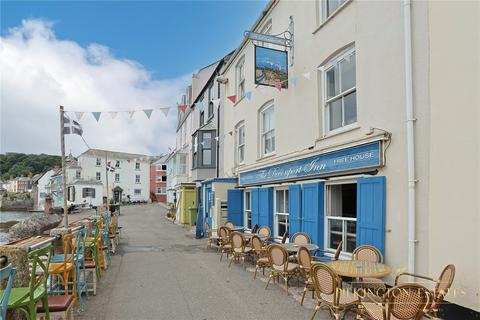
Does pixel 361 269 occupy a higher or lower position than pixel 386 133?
lower

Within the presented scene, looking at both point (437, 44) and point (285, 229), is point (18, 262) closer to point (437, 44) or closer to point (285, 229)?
point (437, 44)

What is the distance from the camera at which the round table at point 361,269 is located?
17.3ft

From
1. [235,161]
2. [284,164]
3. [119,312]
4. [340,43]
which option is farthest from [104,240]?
[340,43]

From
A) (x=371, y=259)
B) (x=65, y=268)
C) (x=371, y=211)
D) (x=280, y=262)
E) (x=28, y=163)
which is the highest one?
(x=28, y=163)

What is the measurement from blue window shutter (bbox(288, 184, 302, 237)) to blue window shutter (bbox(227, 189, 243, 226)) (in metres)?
4.49

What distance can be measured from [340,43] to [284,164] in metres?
3.66

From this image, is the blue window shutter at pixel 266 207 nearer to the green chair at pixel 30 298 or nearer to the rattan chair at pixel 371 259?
the rattan chair at pixel 371 259

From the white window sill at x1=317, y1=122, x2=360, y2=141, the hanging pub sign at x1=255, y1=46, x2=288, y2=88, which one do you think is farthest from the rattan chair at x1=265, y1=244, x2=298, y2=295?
the hanging pub sign at x1=255, y1=46, x2=288, y2=88

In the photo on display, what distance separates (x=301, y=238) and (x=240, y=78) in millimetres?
8259

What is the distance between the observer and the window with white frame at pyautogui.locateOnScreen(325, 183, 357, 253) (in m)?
7.56

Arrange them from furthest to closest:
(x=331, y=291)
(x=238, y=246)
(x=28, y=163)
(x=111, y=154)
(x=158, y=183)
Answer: (x=28, y=163)
(x=158, y=183)
(x=111, y=154)
(x=238, y=246)
(x=331, y=291)

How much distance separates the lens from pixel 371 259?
20.5 ft

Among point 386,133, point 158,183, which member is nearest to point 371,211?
point 386,133

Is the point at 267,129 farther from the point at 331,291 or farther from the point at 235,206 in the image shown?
the point at 331,291
